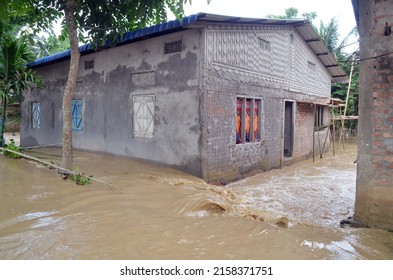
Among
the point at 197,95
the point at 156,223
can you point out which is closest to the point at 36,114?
the point at 197,95

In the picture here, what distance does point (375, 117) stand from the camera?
438cm

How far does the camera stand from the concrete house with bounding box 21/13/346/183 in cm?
731

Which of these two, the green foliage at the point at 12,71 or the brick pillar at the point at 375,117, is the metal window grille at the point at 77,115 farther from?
the brick pillar at the point at 375,117

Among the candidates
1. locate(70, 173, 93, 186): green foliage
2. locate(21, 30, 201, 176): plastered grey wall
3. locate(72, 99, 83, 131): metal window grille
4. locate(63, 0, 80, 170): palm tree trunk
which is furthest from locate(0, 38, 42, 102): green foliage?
locate(70, 173, 93, 186): green foliage

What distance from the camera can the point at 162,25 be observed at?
724cm

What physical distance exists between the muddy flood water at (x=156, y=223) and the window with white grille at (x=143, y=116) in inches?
74.3

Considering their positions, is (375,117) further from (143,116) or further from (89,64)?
(89,64)

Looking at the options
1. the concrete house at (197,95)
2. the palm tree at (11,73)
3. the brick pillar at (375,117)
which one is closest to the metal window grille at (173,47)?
the concrete house at (197,95)

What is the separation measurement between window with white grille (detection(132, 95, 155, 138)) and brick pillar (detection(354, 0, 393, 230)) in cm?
528

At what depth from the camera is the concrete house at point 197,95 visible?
7.31m

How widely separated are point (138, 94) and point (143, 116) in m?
0.65
